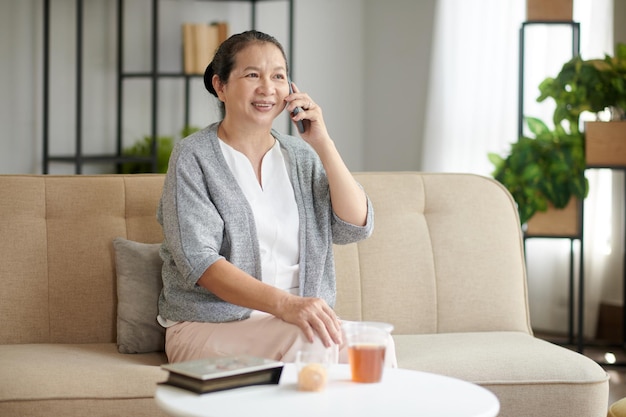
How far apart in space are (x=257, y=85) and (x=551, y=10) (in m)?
2.08

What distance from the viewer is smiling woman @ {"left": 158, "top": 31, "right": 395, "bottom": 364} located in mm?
2326

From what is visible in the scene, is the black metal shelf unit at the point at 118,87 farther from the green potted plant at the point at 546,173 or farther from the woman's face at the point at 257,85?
the woman's face at the point at 257,85

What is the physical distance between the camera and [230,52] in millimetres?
2504

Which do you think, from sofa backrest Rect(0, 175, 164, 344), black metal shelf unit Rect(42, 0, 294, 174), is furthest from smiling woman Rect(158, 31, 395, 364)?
black metal shelf unit Rect(42, 0, 294, 174)

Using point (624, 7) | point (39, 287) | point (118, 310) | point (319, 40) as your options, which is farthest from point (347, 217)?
point (319, 40)

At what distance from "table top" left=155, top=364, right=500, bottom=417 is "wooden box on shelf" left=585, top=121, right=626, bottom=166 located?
93.5 inches

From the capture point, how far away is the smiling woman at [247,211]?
2326mm

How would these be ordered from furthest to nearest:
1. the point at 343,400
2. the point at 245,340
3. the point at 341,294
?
the point at 341,294 → the point at 245,340 → the point at 343,400

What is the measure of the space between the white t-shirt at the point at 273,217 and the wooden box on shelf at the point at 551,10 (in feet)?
6.72

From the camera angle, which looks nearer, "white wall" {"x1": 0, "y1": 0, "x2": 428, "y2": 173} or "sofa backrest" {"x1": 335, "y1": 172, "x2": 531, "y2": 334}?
"sofa backrest" {"x1": 335, "y1": 172, "x2": 531, "y2": 334}

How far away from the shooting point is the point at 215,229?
7.84ft

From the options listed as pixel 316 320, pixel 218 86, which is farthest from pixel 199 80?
pixel 316 320

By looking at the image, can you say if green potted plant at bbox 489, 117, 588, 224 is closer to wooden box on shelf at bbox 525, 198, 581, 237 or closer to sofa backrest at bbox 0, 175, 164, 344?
wooden box on shelf at bbox 525, 198, 581, 237

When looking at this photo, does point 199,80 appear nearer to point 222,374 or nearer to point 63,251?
point 63,251
